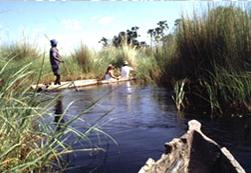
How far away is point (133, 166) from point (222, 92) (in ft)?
11.7

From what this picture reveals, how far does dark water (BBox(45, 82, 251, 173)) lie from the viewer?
20.6 feet

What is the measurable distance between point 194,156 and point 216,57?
15.1ft

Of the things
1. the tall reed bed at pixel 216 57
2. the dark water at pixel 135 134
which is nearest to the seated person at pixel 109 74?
the dark water at pixel 135 134

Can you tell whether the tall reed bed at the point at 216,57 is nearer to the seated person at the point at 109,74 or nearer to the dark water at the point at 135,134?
the dark water at the point at 135,134

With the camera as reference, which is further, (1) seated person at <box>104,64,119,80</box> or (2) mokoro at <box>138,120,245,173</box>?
(1) seated person at <box>104,64,119,80</box>

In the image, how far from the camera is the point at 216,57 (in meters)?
9.94

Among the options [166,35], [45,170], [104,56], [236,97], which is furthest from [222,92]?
[104,56]

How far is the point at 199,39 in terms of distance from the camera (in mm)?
10742

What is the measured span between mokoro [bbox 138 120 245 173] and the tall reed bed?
3247 mm

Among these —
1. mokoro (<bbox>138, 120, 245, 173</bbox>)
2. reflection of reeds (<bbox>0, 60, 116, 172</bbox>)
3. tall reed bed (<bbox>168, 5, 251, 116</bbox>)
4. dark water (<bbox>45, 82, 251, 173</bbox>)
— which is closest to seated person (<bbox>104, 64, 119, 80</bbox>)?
dark water (<bbox>45, 82, 251, 173</bbox>)

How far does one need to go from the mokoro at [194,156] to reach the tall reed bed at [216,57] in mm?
3247

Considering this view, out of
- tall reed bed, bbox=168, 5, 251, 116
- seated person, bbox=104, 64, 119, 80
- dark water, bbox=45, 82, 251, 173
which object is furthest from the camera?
seated person, bbox=104, 64, 119, 80

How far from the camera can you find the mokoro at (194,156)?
5.16 meters

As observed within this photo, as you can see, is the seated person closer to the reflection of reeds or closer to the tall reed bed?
the tall reed bed
